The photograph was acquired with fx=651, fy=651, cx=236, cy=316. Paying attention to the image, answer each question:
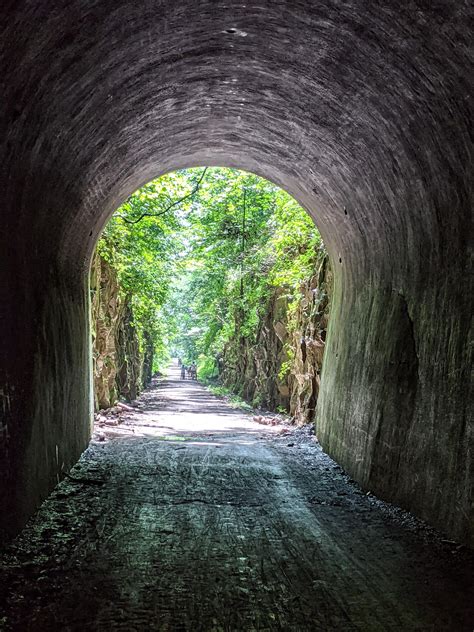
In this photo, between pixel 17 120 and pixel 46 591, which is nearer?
pixel 46 591

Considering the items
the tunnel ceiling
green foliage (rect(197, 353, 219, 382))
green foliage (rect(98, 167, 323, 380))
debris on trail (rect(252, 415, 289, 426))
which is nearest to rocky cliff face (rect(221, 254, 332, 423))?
debris on trail (rect(252, 415, 289, 426))

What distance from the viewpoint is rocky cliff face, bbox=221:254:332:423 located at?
39.7ft

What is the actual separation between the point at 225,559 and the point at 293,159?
18.8ft

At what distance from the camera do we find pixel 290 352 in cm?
1459

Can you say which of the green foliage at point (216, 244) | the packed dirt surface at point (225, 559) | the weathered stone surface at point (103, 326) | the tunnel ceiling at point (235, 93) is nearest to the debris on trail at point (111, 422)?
the weathered stone surface at point (103, 326)

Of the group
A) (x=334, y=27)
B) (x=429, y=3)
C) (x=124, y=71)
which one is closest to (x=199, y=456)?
(x=124, y=71)

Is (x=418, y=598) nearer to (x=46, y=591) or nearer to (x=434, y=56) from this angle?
(x=46, y=591)

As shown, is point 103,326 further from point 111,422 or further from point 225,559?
point 225,559

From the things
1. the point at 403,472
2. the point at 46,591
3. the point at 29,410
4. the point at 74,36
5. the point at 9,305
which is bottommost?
the point at 46,591

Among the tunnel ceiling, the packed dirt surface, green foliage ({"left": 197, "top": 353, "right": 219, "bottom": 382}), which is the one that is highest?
the tunnel ceiling

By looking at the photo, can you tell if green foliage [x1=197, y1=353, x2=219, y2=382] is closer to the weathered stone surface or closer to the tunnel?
the weathered stone surface

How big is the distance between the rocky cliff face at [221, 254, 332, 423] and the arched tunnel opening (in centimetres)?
346

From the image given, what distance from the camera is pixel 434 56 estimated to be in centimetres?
432

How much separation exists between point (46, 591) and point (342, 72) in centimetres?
439
